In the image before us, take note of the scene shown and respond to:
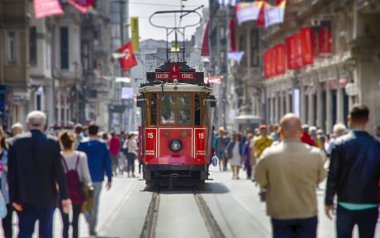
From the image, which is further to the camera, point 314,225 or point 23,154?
point 23,154

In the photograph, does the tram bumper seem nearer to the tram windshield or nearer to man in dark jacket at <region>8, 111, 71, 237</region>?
the tram windshield

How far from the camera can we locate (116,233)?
970cm

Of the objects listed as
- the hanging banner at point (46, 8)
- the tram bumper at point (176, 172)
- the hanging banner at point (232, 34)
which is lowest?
the tram bumper at point (176, 172)

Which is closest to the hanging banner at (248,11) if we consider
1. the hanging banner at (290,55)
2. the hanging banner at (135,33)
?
the hanging banner at (290,55)

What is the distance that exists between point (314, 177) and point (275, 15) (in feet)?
143

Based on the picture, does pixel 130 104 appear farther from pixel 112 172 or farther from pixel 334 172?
pixel 334 172

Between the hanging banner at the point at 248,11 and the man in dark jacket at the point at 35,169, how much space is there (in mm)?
42486

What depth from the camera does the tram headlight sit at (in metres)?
8.39

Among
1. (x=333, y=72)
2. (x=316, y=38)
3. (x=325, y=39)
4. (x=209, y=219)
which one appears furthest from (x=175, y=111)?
(x=316, y=38)

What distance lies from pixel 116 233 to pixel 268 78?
192 ft

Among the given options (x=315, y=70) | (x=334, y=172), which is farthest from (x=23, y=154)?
(x=315, y=70)

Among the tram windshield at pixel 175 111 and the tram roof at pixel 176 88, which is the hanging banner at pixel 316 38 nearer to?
the tram windshield at pixel 175 111

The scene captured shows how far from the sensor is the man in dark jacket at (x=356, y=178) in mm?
10516

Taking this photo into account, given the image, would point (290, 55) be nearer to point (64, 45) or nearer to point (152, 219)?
point (64, 45)
